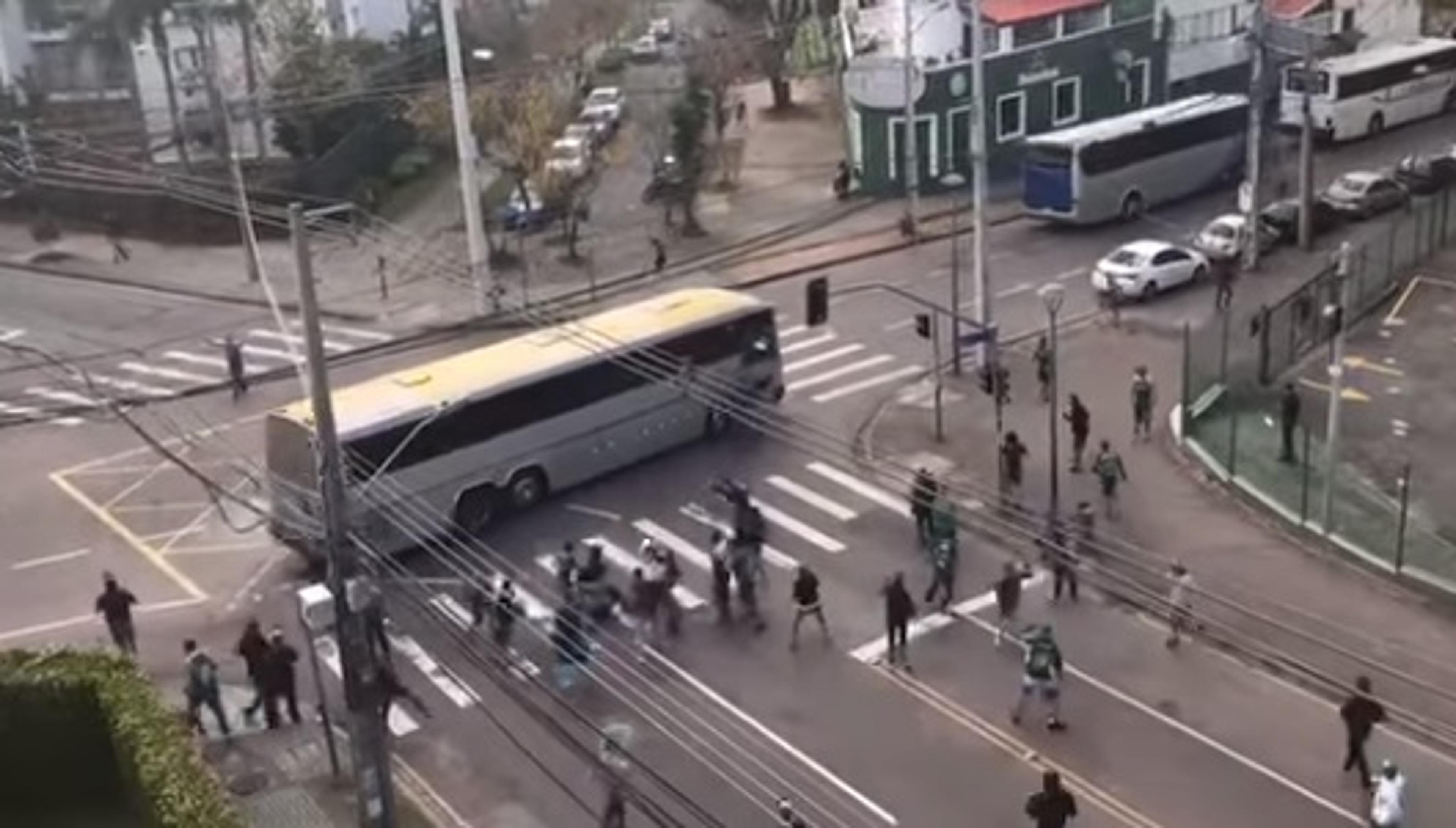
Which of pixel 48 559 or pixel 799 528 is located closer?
pixel 799 528

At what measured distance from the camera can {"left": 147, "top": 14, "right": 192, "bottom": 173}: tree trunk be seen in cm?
5462

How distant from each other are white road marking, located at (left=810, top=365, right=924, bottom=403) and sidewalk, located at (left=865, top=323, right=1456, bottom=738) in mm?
1081

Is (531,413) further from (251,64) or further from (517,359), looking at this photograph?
(251,64)

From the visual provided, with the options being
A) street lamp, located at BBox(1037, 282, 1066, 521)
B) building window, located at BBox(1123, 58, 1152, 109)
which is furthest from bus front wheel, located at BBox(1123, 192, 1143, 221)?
street lamp, located at BBox(1037, 282, 1066, 521)

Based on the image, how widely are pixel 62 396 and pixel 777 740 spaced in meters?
21.8

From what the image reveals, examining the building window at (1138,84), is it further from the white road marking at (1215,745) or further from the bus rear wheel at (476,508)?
the white road marking at (1215,745)

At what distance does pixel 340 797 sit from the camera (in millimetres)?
21375

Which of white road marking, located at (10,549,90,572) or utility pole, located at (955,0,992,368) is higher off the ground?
utility pole, located at (955,0,992,368)

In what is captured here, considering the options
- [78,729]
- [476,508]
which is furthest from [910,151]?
[78,729]

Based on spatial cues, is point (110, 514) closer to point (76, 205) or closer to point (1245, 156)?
point (76, 205)

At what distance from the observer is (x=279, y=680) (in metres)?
22.8

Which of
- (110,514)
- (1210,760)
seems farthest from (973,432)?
(110,514)

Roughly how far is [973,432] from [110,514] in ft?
49.4

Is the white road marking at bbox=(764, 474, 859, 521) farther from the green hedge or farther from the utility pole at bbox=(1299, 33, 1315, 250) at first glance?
the utility pole at bbox=(1299, 33, 1315, 250)
